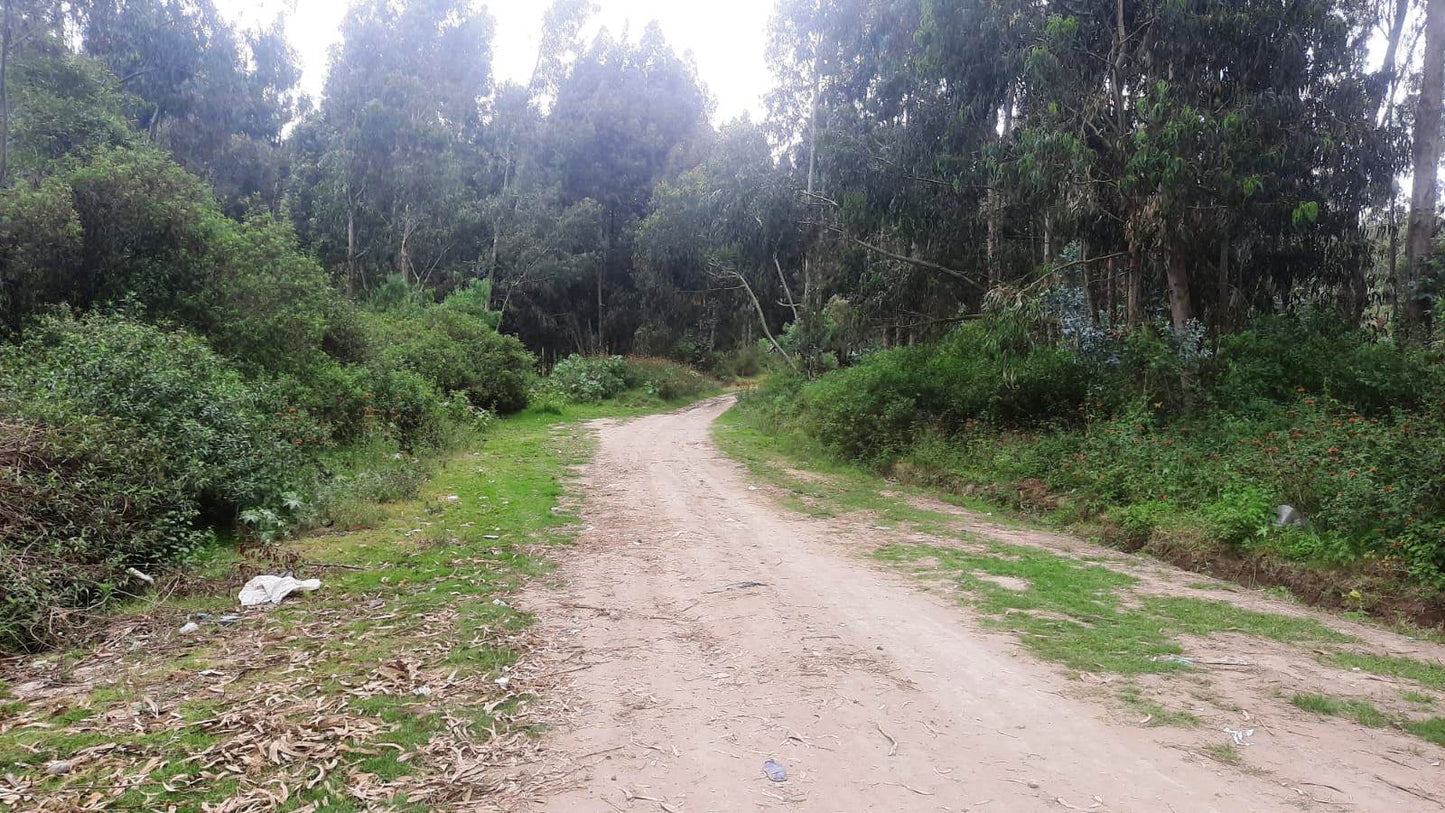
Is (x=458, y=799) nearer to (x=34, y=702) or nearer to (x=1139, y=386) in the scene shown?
(x=34, y=702)

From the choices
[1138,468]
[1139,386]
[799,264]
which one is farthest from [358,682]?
[799,264]

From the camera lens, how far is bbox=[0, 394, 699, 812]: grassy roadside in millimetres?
3465

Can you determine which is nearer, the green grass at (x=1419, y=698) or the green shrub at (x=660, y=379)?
the green grass at (x=1419, y=698)

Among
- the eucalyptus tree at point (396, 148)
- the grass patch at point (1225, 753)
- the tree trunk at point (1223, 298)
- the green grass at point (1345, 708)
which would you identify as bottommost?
the green grass at point (1345, 708)

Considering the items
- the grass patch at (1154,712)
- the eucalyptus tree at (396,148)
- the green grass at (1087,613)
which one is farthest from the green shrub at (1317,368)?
the eucalyptus tree at (396,148)

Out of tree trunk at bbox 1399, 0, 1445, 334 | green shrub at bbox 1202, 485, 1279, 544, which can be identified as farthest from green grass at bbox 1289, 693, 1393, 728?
tree trunk at bbox 1399, 0, 1445, 334

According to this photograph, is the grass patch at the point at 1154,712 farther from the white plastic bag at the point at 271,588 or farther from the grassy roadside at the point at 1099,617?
the white plastic bag at the point at 271,588

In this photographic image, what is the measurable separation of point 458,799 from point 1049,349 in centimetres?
1321

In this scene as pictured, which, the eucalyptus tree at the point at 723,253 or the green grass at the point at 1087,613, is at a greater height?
the eucalyptus tree at the point at 723,253

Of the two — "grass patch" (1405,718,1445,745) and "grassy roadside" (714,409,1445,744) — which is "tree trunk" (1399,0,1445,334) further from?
"grass patch" (1405,718,1445,745)

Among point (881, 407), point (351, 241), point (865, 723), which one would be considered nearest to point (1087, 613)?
point (865, 723)

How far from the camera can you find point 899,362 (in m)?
16.5

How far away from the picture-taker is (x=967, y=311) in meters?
17.7

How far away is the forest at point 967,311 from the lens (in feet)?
24.7
